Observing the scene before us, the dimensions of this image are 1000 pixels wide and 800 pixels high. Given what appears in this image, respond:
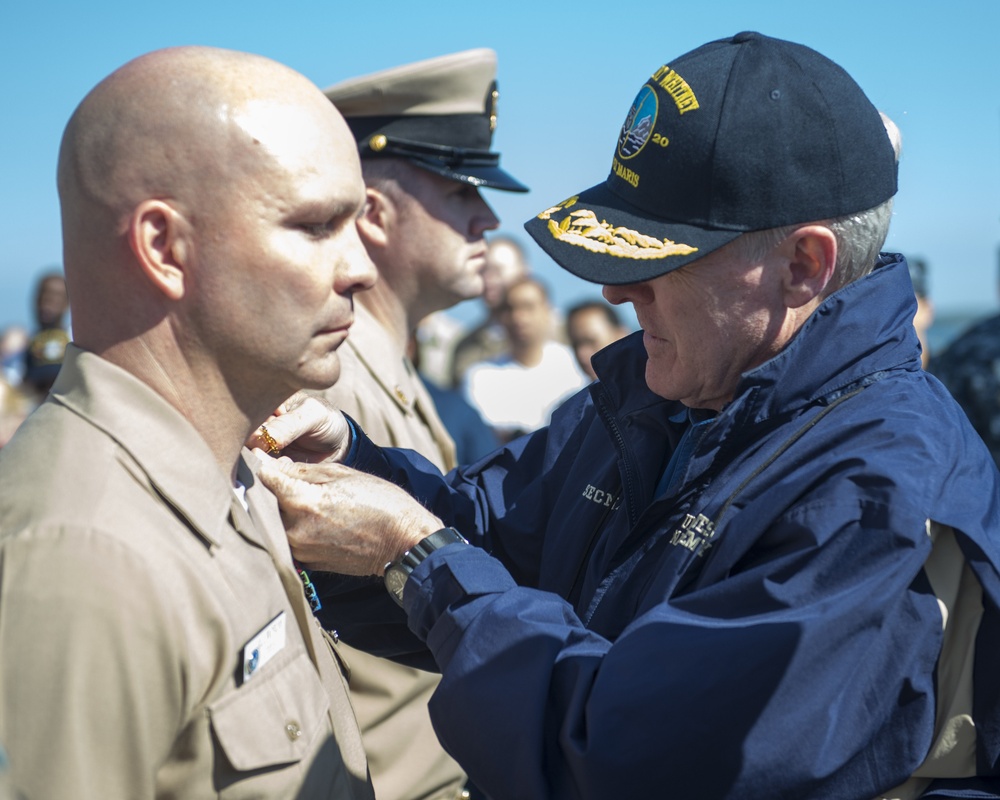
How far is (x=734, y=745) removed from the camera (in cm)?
184

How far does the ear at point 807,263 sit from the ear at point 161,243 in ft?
3.89

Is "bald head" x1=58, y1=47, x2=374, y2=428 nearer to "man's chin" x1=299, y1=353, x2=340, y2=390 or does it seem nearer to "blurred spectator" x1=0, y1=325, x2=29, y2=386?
"man's chin" x1=299, y1=353, x2=340, y2=390

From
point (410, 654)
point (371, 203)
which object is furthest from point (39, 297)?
point (410, 654)

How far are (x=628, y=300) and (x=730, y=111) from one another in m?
0.46

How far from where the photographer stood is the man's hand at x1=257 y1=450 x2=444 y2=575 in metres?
2.27

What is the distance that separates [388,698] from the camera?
3.11 m

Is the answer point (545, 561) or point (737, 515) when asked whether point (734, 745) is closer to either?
point (737, 515)

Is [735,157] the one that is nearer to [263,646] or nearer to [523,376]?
[263,646]

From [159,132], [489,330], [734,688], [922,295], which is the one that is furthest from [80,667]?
[489,330]

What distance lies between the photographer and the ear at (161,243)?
170 centimetres

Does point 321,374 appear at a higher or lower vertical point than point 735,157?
lower

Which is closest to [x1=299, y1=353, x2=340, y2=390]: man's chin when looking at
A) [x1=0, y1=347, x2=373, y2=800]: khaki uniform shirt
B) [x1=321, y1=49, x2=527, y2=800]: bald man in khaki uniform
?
[x1=0, y1=347, x2=373, y2=800]: khaki uniform shirt

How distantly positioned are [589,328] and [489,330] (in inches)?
105

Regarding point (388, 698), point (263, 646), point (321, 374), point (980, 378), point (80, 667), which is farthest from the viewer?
point (980, 378)
